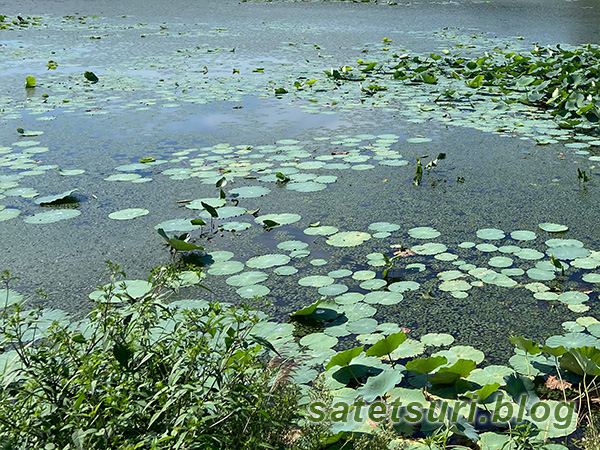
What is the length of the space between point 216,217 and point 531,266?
3.79 ft

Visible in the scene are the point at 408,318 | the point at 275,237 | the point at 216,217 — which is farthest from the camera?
the point at 216,217

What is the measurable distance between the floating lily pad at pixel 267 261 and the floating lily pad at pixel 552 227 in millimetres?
954

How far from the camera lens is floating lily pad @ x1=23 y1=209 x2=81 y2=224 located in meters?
2.54

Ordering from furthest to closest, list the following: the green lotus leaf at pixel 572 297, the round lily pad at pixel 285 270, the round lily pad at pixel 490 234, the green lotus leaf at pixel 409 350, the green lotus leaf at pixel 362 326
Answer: the round lily pad at pixel 490 234 → the round lily pad at pixel 285 270 → the green lotus leaf at pixel 572 297 → the green lotus leaf at pixel 362 326 → the green lotus leaf at pixel 409 350

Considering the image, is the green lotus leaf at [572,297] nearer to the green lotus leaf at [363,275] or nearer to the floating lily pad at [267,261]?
the green lotus leaf at [363,275]

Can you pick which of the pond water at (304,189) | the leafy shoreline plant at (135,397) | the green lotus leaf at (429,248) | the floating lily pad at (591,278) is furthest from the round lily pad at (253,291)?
the floating lily pad at (591,278)

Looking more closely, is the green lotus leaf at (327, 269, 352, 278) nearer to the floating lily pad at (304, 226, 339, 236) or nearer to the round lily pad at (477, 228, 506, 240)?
the floating lily pad at (304, 226, 339, 236)

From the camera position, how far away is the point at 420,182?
2949 mm

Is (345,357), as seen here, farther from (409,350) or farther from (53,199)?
(53,199)

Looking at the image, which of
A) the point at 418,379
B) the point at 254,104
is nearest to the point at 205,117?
the point at 254,104

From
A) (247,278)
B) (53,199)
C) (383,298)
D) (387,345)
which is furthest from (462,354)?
(53,199)

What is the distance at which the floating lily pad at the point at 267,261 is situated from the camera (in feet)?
7.02

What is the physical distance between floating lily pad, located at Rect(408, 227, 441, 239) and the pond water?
0.04ft

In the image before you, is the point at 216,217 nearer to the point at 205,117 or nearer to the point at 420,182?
the point at 420,182
